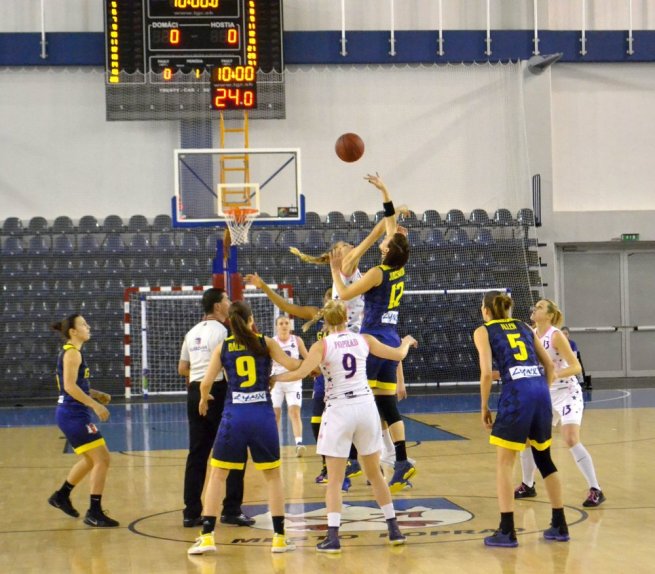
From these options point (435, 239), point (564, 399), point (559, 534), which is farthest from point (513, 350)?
point (435, 239)

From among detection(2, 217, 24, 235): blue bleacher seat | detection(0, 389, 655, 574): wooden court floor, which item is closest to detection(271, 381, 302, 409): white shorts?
detection(0, 389, 655, 574): wooden court floor

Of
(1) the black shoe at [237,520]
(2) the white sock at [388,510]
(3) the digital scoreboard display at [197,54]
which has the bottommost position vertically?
(1) the black shoe at [237,520]

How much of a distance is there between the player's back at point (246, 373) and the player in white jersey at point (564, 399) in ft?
9.01

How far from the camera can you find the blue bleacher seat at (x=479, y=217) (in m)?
21.6

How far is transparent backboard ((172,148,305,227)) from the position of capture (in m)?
15.2

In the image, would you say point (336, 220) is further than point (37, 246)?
Yes

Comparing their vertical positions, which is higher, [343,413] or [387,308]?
[387,308]


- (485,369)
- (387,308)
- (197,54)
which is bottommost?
(485,369)

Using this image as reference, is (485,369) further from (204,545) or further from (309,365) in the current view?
(204,545)

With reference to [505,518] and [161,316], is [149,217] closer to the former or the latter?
[161,316]

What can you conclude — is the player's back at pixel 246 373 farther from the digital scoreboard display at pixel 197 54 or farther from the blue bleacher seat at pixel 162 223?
the blue bleacher seat at pixel 162 223

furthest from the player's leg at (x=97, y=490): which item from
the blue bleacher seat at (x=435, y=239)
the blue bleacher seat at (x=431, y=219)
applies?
the blue bleacher seat at (x=431, y=219)

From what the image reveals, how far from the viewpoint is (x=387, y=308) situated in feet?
27.6

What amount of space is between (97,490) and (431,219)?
14.8 m
